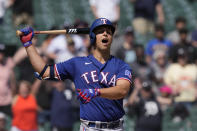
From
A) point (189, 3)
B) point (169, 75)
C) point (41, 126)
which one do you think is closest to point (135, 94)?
point (169, 75)

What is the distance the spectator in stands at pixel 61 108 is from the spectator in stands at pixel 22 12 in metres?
2.45

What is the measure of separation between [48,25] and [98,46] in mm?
7351

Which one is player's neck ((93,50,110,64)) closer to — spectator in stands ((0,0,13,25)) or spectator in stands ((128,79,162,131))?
spectator in stands ((128,79,162,131))

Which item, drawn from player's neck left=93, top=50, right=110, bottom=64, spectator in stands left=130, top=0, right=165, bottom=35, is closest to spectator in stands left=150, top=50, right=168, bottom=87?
spectator in stands left=130, top=0, right=165, bottom=35

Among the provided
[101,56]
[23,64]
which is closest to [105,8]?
[23,64]

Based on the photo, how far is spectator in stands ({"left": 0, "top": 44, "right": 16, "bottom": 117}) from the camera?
867 centimetres

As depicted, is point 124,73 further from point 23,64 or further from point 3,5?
point 3,5

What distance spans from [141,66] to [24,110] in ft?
9.54

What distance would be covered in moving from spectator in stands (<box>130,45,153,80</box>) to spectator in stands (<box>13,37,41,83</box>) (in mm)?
2092

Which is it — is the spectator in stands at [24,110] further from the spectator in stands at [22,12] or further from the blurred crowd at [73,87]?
the spectator in stands at [22,12]

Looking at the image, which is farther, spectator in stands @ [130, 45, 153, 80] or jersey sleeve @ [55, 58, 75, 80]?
spectator in stands @ [130, 45, 153, 80]

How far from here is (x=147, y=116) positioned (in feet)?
28.9

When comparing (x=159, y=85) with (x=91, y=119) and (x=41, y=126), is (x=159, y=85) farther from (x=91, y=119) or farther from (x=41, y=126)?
(x=91, y=119)

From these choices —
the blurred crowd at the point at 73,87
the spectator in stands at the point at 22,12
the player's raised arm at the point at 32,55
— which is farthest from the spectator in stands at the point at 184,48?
the player's raised arm at the point at 32,55
